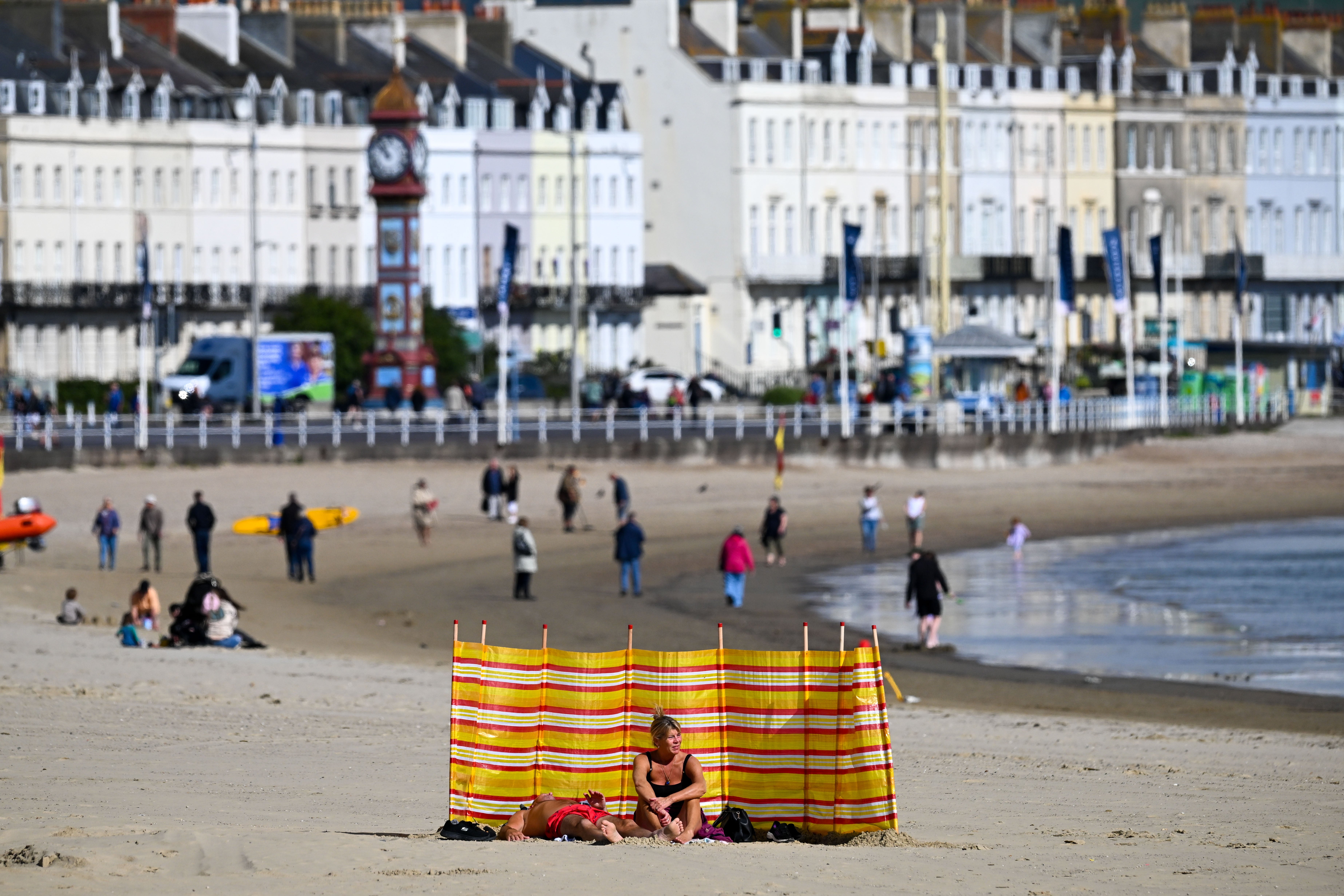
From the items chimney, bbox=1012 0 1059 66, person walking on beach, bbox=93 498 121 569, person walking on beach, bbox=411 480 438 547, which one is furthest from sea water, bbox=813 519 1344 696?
chimney, bbox=1012 0 1059 66

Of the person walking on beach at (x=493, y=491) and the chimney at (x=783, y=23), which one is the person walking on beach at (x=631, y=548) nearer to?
the person walking on beach at (x=493, y=491)

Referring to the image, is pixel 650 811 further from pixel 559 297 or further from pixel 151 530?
pixel 559 297

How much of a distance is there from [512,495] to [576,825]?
28350 mm

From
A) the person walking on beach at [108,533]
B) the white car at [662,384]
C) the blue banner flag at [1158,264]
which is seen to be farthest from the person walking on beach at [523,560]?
the white car at [662,384]

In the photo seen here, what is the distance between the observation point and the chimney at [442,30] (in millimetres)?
84375

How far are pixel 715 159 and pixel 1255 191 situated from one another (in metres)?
24.6

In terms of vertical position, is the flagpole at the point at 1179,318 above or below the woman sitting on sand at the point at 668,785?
above

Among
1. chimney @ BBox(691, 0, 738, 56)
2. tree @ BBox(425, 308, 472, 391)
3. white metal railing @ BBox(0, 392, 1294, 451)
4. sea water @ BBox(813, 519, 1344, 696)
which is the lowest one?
sea water @ BBox(813, 519, 1344, 696)

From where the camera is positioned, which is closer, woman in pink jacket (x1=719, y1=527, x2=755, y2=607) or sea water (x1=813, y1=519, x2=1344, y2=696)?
sea water (x1=813, y1=519, x2=1344, y2=696)

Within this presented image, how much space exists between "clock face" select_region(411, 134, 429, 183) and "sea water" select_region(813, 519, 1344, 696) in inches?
762

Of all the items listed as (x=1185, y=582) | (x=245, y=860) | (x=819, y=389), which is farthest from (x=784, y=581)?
(x=819, y=389)

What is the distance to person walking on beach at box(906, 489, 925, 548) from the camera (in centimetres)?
3738

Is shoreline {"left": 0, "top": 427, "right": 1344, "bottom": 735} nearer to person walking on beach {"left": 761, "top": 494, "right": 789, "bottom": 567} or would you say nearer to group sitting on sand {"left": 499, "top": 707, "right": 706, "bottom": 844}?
person walking on beach {"left": 761, "top": 494, "right": 789, "bottom": 567}

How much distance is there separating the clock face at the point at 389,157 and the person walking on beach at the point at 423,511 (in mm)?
17952
